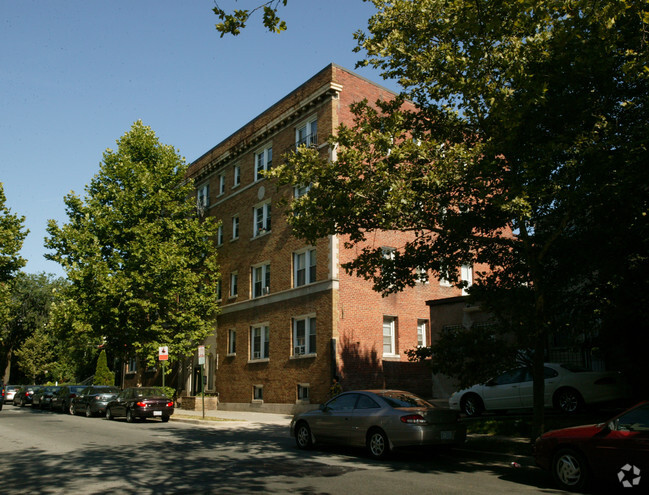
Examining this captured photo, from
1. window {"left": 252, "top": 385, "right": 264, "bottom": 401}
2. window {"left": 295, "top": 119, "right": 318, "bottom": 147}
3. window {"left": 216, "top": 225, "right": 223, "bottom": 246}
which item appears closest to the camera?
window {"left": 295, "top": 119, "right": 318, "bottom": 147}

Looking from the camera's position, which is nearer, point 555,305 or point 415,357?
point 555,305

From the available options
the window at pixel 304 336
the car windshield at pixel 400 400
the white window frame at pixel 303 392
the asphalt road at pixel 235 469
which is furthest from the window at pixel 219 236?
the car windshield at pixel 400 400

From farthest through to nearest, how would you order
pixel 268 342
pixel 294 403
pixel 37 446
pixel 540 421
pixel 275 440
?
pixel 268 342 < pixel 294 403 < pixel 275 440 < pixel 37 446 < pixel 540 421

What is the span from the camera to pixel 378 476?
9.62m

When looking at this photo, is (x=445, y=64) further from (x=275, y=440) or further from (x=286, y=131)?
(x=286, y=131)

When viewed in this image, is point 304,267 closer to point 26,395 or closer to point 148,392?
point 148,392

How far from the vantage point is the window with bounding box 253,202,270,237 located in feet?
102

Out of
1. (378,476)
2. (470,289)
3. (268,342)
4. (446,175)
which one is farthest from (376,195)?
(268,342)

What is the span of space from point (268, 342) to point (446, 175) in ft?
62.1

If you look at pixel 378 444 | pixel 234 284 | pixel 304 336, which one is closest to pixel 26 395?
pixel 234 284

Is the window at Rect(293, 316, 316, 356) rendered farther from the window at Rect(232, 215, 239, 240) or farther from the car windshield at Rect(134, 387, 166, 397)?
the window at Rect(232, 215, 239, 240)

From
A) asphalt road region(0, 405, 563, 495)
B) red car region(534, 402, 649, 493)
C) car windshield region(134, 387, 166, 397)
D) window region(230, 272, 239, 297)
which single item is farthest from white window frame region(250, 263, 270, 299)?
red car region(534, 402, 649, 493)

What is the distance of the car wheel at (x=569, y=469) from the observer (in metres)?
8.44

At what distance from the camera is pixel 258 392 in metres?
29.7
